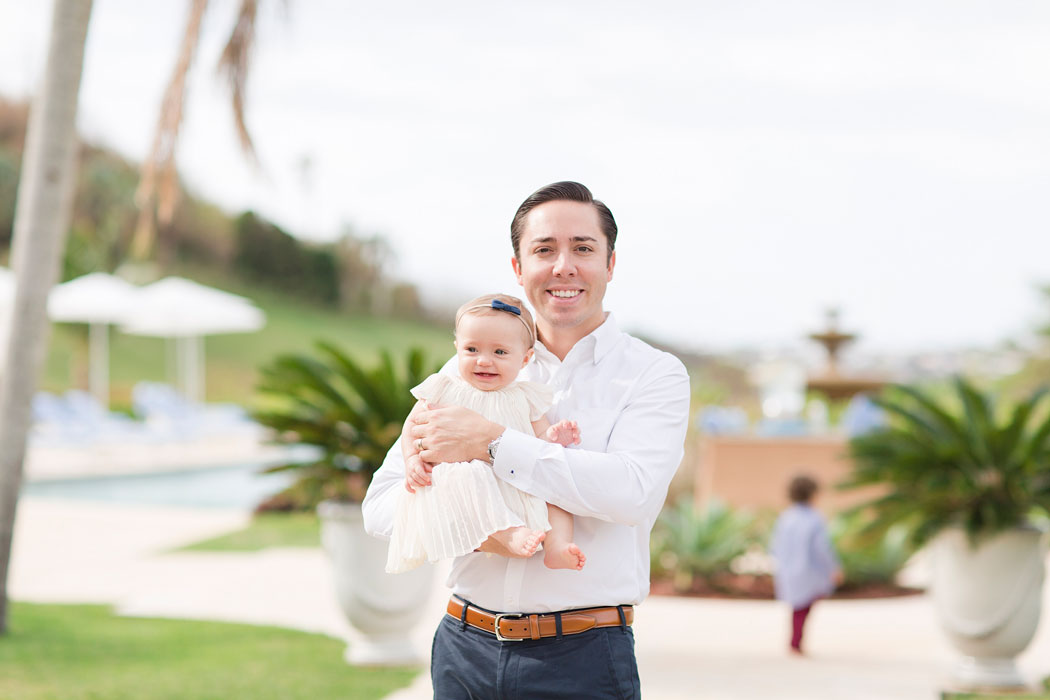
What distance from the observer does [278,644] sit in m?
6.89

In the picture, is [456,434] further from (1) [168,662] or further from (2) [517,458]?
(1) [168,662]

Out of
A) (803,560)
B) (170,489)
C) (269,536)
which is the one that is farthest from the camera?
(170,489)

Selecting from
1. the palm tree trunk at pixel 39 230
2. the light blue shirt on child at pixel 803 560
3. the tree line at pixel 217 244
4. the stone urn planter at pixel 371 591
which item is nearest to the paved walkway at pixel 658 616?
the light blue shirt on child at pixel 803 560

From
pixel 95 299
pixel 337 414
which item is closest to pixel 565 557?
pixel 337 414

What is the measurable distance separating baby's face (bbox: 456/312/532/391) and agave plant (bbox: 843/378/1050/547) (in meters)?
4.22

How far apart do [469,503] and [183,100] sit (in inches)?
223

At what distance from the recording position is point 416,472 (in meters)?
2.34

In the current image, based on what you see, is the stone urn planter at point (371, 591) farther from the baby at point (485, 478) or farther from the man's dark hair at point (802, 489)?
the baby at point (485, 478)

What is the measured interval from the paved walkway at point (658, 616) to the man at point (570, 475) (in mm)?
3277

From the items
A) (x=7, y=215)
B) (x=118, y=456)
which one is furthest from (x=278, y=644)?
(x=7, y=215)

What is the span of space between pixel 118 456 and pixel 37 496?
195 inches

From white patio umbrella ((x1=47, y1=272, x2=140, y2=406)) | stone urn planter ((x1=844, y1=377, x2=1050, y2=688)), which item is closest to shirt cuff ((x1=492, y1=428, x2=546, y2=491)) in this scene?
stone urn planter ((x1=844, y1=377, x2=1050, y2=688))

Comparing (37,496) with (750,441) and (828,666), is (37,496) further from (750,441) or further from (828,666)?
(828,666)

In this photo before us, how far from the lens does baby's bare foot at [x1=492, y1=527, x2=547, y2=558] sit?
2.24 metres
